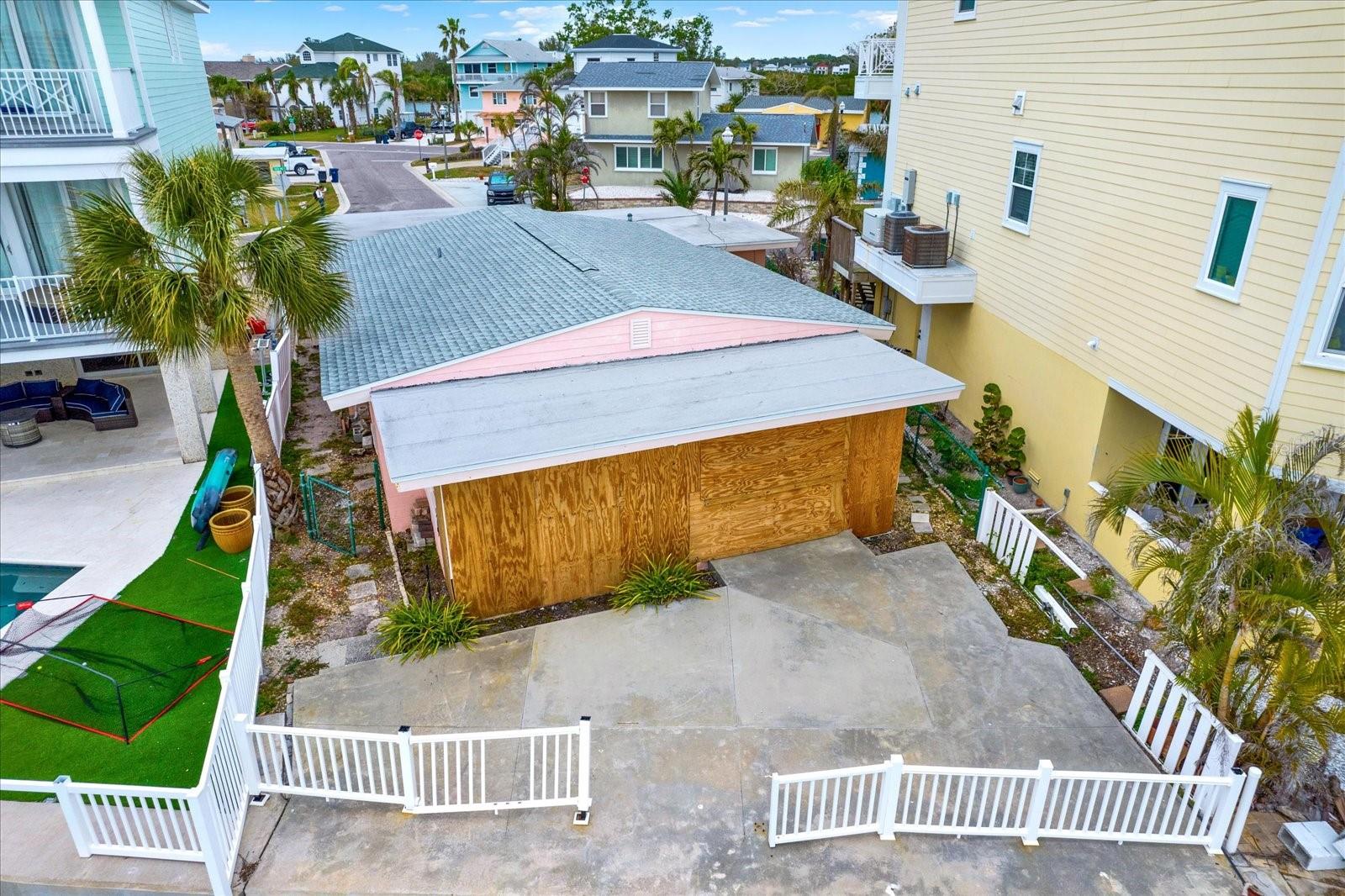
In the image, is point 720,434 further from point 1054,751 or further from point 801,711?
point 1054,751

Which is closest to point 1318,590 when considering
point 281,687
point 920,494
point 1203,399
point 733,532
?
point 1203,399

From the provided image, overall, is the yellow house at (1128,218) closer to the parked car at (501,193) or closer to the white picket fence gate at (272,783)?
the white picket fence gate at (272,783)

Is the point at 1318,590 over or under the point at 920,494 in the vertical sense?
over

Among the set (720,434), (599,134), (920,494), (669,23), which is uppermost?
(669,23)

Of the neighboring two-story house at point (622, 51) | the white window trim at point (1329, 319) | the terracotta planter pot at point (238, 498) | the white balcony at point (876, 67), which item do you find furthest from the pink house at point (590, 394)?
the neighboring two-story house at point (622, 51)

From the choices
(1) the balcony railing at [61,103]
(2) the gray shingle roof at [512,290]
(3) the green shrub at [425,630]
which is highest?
(1) the balcony railing at [61,103]

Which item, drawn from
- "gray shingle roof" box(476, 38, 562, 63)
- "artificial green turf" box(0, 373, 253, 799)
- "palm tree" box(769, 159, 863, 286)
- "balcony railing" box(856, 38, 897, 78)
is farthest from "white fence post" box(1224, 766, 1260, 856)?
"gray shingle roof" box(476, 38, 562, 63)
